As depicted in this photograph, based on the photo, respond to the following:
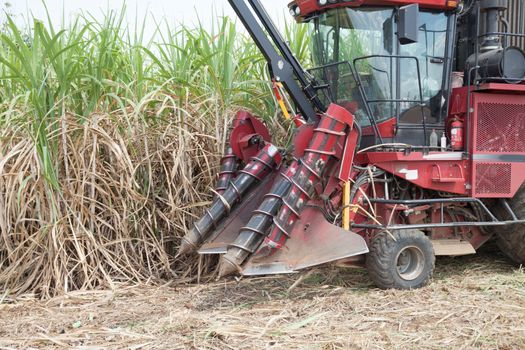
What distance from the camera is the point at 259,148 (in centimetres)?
422

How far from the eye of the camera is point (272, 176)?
407cm

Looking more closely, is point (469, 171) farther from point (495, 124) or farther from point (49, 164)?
point (49, 164)

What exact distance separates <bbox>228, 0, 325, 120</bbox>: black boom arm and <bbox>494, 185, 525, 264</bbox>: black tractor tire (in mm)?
1499

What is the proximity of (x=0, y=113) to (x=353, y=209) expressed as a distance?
2.34 metres

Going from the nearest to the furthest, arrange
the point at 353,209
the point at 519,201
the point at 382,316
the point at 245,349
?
the point at 245,349, the point at 382,316, the point at 353,209, the point at 519,201

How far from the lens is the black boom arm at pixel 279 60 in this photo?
13.0ft

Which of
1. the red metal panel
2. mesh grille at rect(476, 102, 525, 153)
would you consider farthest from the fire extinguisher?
the red metal panel

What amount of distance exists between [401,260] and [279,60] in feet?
4.89

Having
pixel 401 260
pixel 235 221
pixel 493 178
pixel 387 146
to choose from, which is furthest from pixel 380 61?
pixel 235 221

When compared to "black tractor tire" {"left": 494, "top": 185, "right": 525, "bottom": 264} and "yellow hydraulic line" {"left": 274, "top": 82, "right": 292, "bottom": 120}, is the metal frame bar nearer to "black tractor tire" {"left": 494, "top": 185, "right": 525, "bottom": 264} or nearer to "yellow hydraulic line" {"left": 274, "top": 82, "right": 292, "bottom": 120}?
"black tractor tire" {"left": 494, "top": 185, "right": 525, "bottom": 264}

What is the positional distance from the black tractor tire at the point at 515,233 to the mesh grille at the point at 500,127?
1.11 feet

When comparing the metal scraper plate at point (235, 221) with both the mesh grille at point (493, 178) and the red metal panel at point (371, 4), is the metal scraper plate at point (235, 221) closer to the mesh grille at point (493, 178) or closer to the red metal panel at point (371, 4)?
the red metal panel at point (371, 4)

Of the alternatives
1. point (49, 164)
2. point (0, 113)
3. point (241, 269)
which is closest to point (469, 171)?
point (241, 269)

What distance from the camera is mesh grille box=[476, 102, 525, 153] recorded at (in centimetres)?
419
